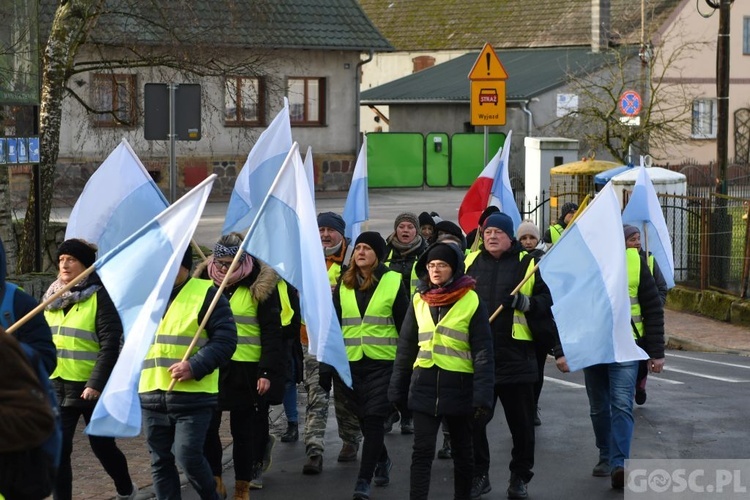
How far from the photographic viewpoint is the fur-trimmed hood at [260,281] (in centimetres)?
821

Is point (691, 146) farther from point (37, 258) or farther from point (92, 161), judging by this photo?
point (37, 258)

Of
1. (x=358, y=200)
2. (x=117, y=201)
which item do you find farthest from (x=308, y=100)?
(x=117, y=201)

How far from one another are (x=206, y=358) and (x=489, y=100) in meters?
8.93

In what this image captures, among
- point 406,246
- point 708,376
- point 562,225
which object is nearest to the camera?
point 406,246

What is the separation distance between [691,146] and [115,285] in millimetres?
43419

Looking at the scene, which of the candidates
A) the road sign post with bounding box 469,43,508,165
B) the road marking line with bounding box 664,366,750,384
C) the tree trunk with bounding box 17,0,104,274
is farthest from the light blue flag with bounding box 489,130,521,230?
the tree trunk with bounding box 17,0,104,274

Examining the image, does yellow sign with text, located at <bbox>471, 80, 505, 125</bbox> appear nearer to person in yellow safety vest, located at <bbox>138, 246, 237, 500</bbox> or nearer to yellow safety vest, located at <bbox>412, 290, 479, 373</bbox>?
yellow safety vest, located at <bbox>412, 290, 479, 373</bbox>

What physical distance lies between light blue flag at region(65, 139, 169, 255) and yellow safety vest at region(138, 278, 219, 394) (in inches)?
64.9

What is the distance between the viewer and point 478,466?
8555 mm

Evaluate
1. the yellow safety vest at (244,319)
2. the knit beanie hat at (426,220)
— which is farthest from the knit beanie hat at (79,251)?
the knit beanie hat at (426,220)

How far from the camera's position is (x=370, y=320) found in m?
8.66

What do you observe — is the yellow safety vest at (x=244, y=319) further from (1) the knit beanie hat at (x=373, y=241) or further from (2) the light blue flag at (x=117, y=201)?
(2) the light blue flag at (x=117, y=201)

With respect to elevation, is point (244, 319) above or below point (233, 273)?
below

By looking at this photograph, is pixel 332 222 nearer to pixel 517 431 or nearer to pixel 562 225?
pixel 517 431
